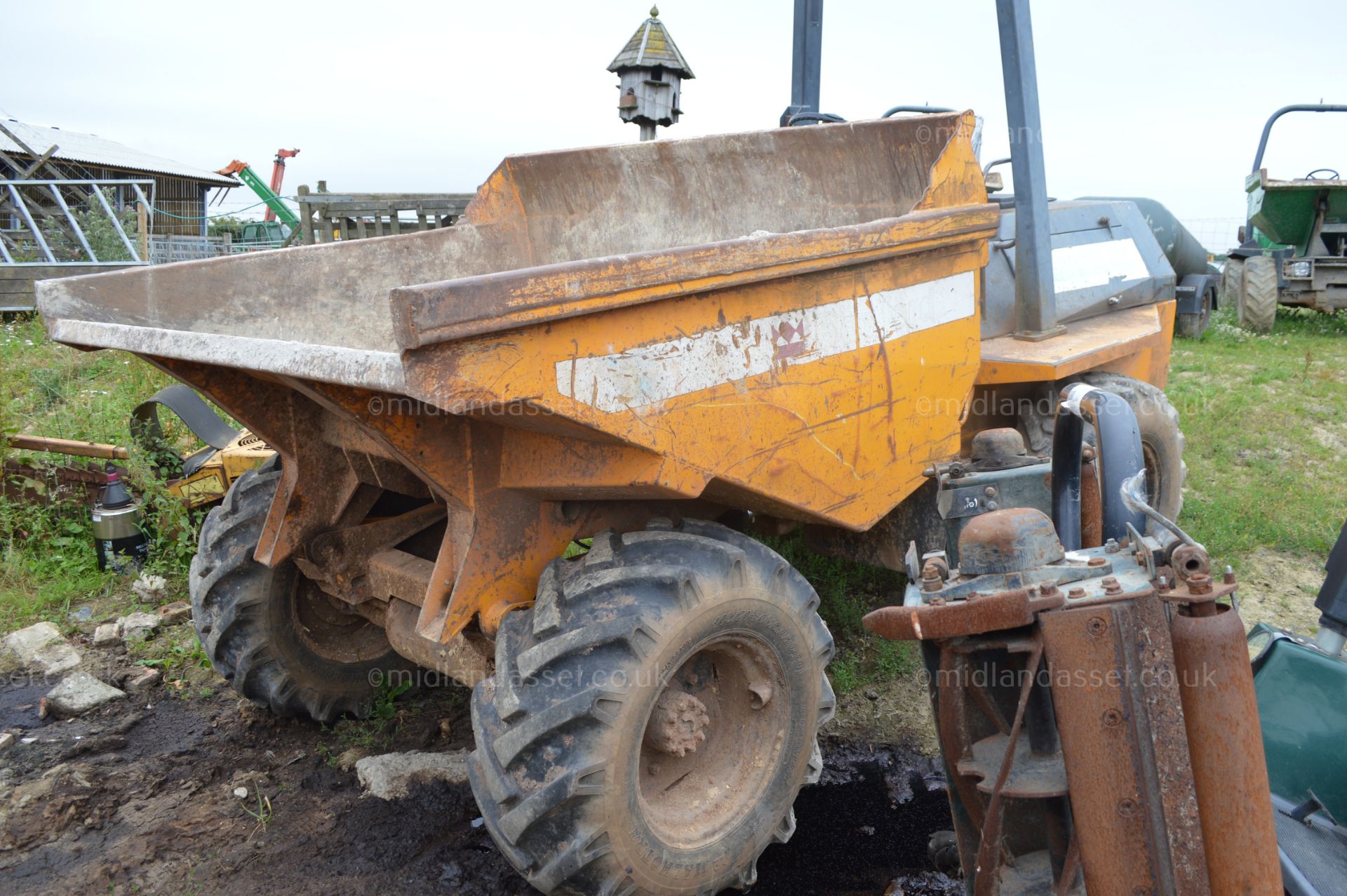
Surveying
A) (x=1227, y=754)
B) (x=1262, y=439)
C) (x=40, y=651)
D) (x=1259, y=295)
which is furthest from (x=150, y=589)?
(x=1259, y=295)

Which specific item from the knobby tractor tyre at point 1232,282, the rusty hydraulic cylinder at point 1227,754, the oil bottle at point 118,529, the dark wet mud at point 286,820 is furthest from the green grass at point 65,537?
the knobby tractor tyre at point 1232,282

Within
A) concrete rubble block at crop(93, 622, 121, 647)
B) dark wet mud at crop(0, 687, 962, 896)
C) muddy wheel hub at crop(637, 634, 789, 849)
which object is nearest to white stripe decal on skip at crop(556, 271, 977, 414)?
muddy wheel hub at crop(637, 634, 789, 849)

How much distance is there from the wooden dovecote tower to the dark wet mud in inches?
315

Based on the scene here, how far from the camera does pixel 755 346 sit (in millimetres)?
2510

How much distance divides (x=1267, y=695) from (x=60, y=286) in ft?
11.2

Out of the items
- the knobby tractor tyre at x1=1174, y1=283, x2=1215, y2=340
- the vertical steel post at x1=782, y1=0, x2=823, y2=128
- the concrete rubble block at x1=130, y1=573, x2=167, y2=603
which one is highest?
the vertical steel post at x1=782, y1=0, x2=823, y2=128

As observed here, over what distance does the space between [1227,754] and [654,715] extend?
1.32m

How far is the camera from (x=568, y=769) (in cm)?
218

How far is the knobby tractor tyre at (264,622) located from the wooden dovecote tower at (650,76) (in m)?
7.69

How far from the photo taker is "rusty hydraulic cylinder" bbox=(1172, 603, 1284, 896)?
1.66m

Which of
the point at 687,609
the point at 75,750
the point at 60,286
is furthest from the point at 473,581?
the point at 75,750

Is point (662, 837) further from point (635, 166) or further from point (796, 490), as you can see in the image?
point (635, 166)

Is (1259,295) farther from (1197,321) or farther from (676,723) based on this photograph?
(676,723)

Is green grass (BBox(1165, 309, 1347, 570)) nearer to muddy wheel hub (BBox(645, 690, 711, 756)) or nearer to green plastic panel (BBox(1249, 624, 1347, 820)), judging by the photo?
green plastic panel (BBox(1249, 624, 1347, 820))
